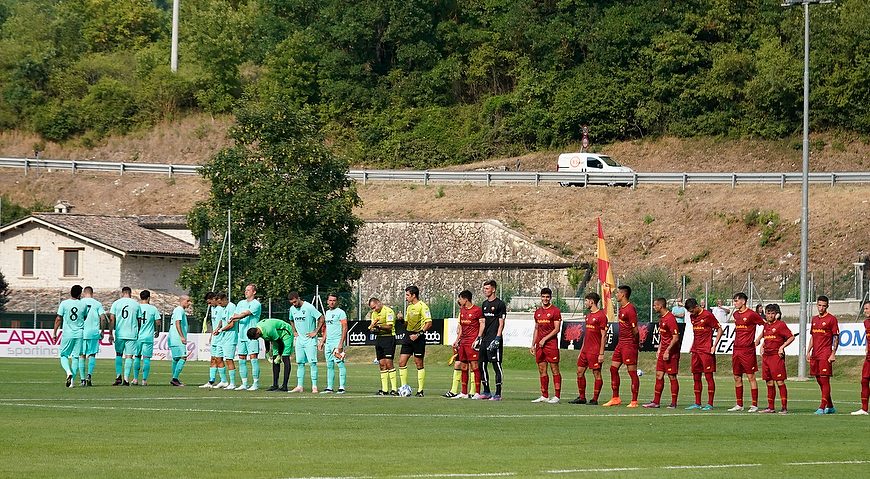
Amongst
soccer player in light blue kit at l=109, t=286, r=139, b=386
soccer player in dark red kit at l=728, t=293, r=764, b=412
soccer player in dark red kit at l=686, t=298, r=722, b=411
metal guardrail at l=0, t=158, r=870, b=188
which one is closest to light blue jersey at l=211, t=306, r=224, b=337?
soccer player in light blue kit at l=109, t=286, r=139, b=386

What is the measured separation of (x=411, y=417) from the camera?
2200 cm

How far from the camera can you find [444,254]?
7756 centimetres

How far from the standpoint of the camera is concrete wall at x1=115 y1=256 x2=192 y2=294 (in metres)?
70.2

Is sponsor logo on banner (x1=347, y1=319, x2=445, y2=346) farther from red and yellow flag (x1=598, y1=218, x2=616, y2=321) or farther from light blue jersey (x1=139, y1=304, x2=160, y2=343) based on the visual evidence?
light blue jersey (x1=139, y1=304, x2=160, y2=343)

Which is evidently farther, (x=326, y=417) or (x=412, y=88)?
(x=412, y=88)

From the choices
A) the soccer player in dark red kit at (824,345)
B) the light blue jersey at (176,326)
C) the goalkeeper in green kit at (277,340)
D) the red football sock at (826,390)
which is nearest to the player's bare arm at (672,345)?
the soccer player in dark red kit at (824,345)

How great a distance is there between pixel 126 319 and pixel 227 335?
2.38 m

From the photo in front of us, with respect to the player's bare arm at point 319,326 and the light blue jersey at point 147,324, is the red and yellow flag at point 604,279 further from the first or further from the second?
the light blue jersey at point 147,324

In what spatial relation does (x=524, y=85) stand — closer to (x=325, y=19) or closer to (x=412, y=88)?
(x=412, y=88)

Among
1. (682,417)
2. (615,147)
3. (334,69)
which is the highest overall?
(334,69)

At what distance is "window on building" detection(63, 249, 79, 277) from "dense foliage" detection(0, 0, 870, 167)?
2871 cm

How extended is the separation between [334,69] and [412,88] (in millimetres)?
5832

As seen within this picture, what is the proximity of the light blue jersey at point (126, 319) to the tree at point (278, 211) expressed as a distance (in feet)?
89.4

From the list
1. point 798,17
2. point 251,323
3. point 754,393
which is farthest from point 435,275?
point 754,393
